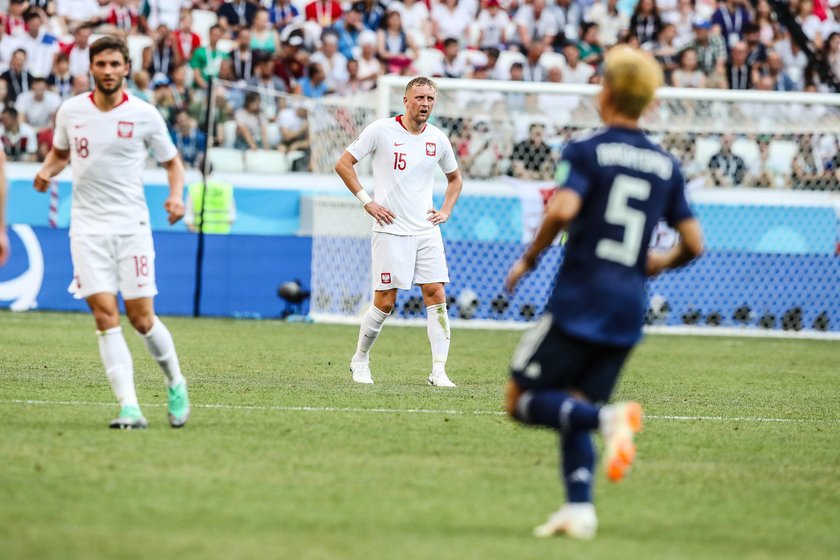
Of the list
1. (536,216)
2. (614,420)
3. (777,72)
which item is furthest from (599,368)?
(777,72)

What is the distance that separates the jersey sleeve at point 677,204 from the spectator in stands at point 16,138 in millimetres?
15506

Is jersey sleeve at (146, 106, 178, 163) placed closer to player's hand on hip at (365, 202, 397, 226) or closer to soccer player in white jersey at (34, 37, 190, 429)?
soccer player in white jersey at (34, 37, 190, 429)

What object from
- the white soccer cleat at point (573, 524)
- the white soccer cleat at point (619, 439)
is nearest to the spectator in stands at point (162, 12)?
the white soccer cleat at point (573, 524)

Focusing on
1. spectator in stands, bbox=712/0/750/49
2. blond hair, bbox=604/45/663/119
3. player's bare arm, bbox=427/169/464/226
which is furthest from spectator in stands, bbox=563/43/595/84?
blond hair, bbox=604/45/663/119

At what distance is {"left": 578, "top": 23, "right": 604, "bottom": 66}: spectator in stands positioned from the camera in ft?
75.4

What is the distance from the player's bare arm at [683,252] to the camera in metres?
5.74

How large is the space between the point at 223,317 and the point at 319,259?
1453mm

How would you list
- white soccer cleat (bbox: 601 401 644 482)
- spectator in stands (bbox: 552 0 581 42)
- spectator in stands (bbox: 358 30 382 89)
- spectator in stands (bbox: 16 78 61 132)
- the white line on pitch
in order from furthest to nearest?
spectator in stands (bbox: 552 0 581 42)
spectator in stands (bbox: 358 30 382 89)
spectator in stands (bbox: 16 78 61 132)
the white line on pitch
white soccer cleat (bbox: 601 401 644 482)

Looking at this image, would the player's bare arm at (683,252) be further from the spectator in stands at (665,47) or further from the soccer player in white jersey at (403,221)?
the spectator in stands at (665,47)

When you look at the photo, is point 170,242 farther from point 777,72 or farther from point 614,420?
point 614,420

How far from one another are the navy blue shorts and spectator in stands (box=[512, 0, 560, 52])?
18.5 metres

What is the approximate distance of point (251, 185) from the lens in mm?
19391

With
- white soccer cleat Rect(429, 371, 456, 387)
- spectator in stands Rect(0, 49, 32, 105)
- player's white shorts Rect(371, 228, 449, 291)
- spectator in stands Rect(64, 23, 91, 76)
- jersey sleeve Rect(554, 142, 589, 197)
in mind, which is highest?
spectator in stands Rect(64, 23, 91, 76)

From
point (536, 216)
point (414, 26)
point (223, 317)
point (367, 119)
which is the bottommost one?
point (223, 317)
